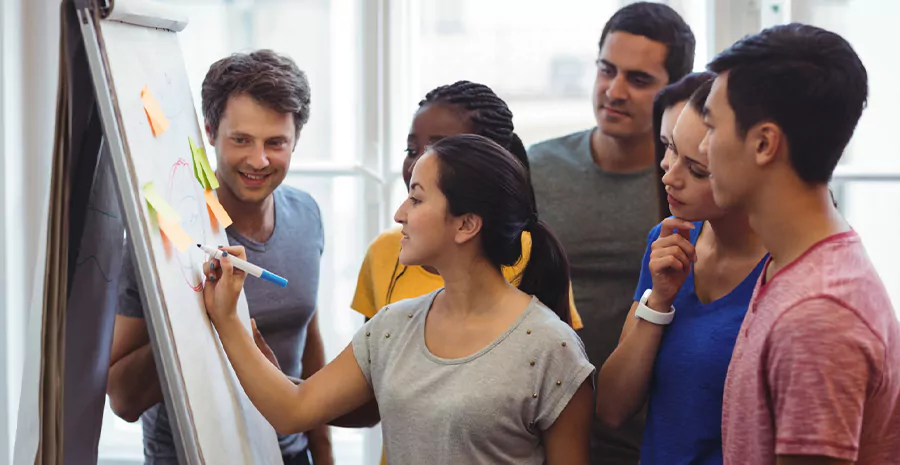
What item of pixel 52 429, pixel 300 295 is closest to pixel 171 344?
pixel 52 429

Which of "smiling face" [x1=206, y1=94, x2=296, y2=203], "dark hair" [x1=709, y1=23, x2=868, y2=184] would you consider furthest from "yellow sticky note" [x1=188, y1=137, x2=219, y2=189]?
"dark hair" [x1=709, y1=23, x2=868, y2=184]

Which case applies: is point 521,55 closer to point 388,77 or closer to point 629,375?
point 388,77

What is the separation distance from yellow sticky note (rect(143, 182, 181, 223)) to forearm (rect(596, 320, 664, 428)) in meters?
0.71

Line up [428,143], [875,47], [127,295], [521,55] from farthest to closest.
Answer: [521,55], [875,47], [428,143], [127,295]

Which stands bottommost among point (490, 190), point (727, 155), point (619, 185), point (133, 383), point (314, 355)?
point (314, 355)

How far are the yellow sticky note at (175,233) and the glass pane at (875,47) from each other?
1.87 meters

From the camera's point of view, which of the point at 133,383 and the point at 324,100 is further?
the point at 324,100

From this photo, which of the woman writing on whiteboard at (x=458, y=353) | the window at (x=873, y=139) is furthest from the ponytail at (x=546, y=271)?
the window at (x=873, y=139)

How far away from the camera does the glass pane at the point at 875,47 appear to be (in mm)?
2600

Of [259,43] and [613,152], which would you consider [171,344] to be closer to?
[613,152]

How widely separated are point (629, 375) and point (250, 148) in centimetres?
82

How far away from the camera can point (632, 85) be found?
211 centimetres

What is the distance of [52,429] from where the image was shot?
4.13 ft

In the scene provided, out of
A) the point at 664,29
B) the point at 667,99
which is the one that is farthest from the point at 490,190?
the point at 664,29
